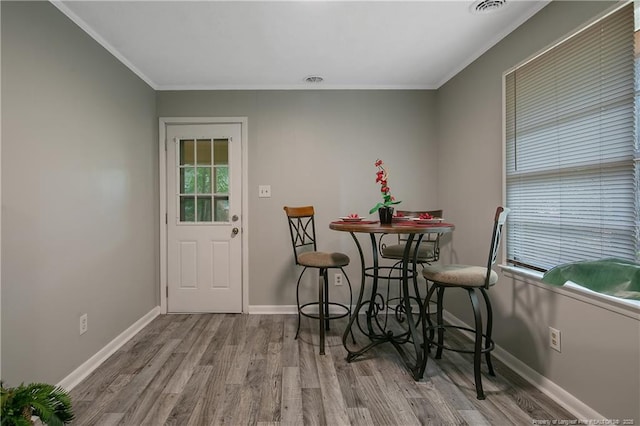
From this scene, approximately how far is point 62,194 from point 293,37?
1826 millimetres

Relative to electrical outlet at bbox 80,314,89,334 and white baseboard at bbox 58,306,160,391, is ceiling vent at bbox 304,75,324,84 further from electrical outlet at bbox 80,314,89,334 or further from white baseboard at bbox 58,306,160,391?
white baseboard at bbox 58,306,160,391

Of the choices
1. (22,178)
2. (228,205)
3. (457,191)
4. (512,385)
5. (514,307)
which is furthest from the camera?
(228,205)

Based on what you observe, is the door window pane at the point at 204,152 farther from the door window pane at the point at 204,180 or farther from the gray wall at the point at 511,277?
the gray wall at the point at 511,277

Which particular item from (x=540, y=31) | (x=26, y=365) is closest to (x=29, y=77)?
(x=26, y=365)

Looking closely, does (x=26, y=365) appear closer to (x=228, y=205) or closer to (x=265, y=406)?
(x=265, y=406)

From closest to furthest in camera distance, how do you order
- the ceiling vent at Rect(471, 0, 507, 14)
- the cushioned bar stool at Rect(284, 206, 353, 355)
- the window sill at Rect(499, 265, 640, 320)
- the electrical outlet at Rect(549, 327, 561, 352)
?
the window sill at Rect(499, 265, 640, 320) → the electrical outlet at Rect(549, 327, 561, 352) → the ceiling vent at Rect(471, 0, 507, 14) → the cushioned bar stool at Rect(284, 206, 353, 355)

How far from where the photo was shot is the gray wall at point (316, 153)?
287cm

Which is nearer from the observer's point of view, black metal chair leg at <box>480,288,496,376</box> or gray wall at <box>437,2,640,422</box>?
gray wall at <box>437,2,640,422</box>

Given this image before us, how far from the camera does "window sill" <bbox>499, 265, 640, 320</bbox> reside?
4.03 ft

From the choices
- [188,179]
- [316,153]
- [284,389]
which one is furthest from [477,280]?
[188,179]

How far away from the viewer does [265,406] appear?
1.53 metres

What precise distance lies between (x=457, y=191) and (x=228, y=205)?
225 cm

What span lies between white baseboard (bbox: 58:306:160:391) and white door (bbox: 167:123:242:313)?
341 mm

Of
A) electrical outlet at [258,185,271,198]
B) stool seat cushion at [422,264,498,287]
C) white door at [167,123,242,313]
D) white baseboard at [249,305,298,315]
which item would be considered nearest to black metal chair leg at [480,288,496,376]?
stool seat cushion at [422,264,498,287]
